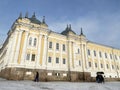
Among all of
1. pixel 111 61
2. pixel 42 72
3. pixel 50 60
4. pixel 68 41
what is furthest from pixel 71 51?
pixel 111 61

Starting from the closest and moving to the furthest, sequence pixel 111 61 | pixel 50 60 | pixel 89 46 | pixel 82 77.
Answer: pixel 50 60 → pixel 82 77 → pixel 89 46 → pixel 111 61

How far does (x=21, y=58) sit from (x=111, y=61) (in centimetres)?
2972

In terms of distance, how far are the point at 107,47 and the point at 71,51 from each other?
16.3 meters

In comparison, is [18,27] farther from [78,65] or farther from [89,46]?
[89,46]

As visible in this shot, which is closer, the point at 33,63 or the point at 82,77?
the point at 33,63

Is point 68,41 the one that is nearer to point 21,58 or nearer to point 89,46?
point 89,46

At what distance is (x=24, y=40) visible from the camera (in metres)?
23.8

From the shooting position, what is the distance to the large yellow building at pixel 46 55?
22.3 m

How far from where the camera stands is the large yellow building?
22.3m

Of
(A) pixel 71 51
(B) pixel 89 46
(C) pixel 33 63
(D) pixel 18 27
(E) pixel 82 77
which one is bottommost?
(E) pixel 82 77

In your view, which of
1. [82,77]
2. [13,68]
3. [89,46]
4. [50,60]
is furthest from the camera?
[89,46]

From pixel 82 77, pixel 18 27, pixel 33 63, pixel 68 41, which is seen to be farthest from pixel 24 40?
pixel 82 77

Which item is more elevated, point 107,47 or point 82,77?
point 107,47

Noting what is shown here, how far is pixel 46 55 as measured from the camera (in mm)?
25344
